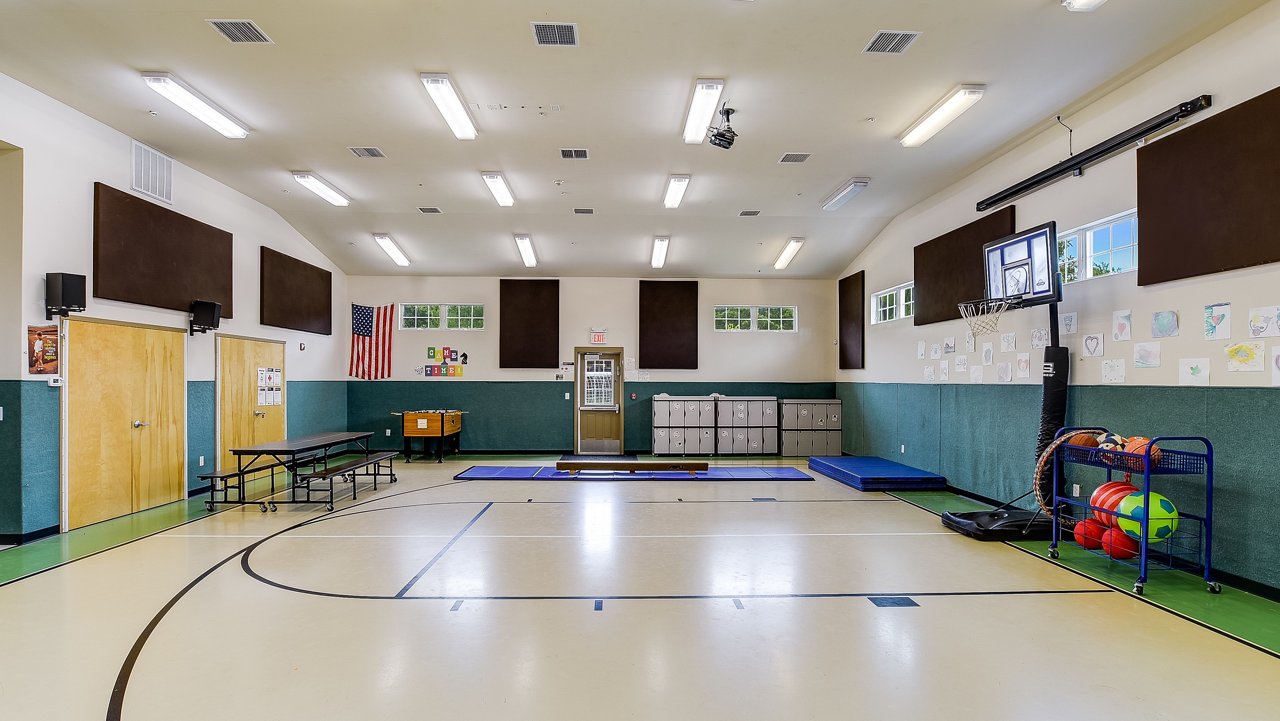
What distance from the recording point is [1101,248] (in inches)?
227

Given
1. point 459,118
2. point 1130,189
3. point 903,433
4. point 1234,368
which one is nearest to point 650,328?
point 903,433

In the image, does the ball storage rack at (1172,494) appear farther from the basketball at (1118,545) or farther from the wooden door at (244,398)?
the wooden door at (244,398)

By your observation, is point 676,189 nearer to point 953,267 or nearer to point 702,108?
point 702,108

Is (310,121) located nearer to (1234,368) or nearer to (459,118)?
(459,118)

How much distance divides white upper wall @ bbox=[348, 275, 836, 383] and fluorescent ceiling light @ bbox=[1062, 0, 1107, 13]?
28.5 feet

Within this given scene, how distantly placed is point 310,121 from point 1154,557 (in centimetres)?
895

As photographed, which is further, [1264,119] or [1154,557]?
[1154,557]

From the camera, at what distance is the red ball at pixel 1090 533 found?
512cm

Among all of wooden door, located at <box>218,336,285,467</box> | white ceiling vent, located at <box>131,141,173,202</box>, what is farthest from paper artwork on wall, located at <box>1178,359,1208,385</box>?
wooden door, located at <box>218,336,285,467</box>

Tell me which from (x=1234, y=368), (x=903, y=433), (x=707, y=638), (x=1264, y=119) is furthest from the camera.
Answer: (x=903, y=433)

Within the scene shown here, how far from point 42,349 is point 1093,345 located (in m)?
10.1

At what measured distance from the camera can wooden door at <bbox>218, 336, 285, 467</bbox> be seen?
844cm

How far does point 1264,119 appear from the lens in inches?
164

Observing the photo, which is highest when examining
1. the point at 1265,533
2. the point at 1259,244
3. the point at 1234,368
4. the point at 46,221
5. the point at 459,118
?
the point at 459,118
